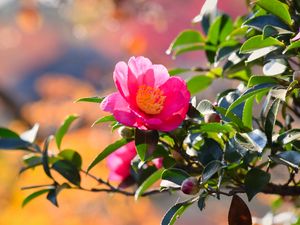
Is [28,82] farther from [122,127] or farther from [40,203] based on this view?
[122,127]

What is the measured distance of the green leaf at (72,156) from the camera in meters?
1.03

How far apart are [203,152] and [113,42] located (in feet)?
20.7

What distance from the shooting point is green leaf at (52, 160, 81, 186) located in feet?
3.29

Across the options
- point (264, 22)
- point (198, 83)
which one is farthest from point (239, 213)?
point (198, 83)

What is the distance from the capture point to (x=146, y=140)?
0.76 metres

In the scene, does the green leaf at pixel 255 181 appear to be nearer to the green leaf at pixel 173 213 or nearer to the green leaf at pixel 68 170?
the green leaf at pixel 173 213

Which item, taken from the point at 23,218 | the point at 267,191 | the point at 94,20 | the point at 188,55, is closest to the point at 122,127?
the point at 267,191

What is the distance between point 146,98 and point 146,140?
0.18 ft

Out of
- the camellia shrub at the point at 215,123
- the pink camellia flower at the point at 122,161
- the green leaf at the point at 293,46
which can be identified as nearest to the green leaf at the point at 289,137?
the camellia shrub at the point at 215,123

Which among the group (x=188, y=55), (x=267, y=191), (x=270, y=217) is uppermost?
(x=267, y=191)

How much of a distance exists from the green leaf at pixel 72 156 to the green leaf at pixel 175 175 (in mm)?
280

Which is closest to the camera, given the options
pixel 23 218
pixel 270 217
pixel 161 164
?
pixel 161 164

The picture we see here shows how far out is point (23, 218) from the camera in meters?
3.10

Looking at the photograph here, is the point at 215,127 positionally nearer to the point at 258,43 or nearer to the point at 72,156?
the point at 258,43
